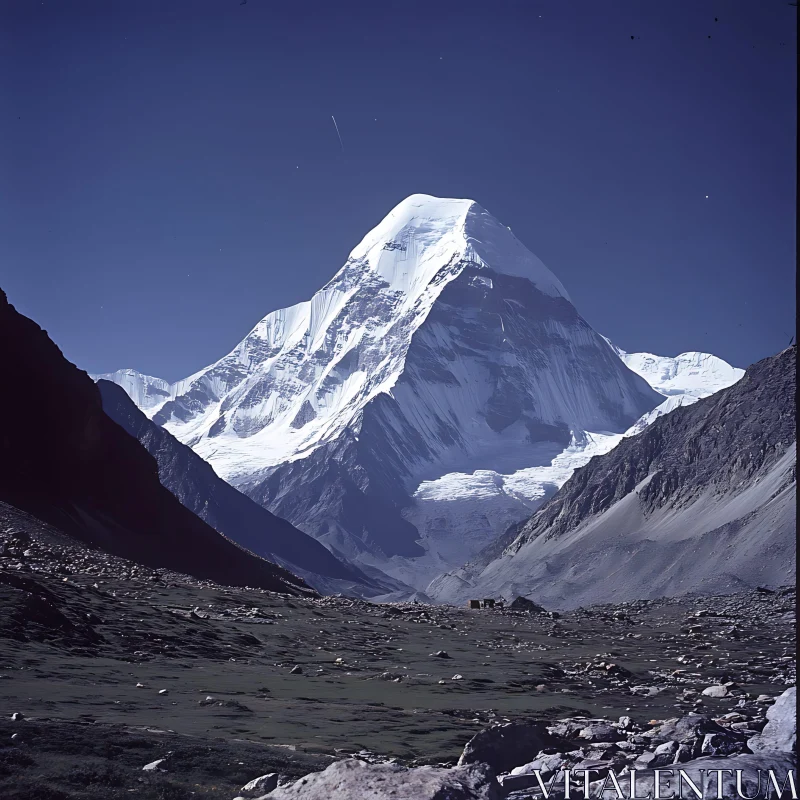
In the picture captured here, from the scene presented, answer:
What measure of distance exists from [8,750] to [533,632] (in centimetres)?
3244

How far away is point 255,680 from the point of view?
61.2ft

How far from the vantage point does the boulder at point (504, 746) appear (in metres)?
10.2

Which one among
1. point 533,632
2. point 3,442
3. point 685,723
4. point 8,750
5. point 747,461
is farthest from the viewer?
point 747,461

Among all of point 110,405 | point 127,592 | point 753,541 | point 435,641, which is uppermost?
point 110,405

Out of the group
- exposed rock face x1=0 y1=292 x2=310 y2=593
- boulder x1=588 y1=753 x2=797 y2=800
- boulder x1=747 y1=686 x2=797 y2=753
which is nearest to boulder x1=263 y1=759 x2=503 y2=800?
boulder x1=588 y1=753 x2=797 y2=800

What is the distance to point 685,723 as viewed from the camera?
11.6 m

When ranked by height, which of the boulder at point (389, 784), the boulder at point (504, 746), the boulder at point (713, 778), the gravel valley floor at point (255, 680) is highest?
the gravel valley floor at point (255, 680)

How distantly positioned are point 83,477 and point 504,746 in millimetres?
55013

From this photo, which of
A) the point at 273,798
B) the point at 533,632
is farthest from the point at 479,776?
the point at 533,632

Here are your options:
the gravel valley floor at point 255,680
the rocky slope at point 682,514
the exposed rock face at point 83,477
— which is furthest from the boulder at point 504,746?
the rocky slope at point 682,514

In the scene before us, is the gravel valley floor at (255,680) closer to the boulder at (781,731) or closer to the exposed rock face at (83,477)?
the boulder at (781,731)

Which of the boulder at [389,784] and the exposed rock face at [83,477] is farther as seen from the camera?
the exposed rock face at [83,477]

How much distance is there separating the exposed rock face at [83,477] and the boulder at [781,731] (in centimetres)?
4356

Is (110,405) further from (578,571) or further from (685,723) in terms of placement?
(685,723)
